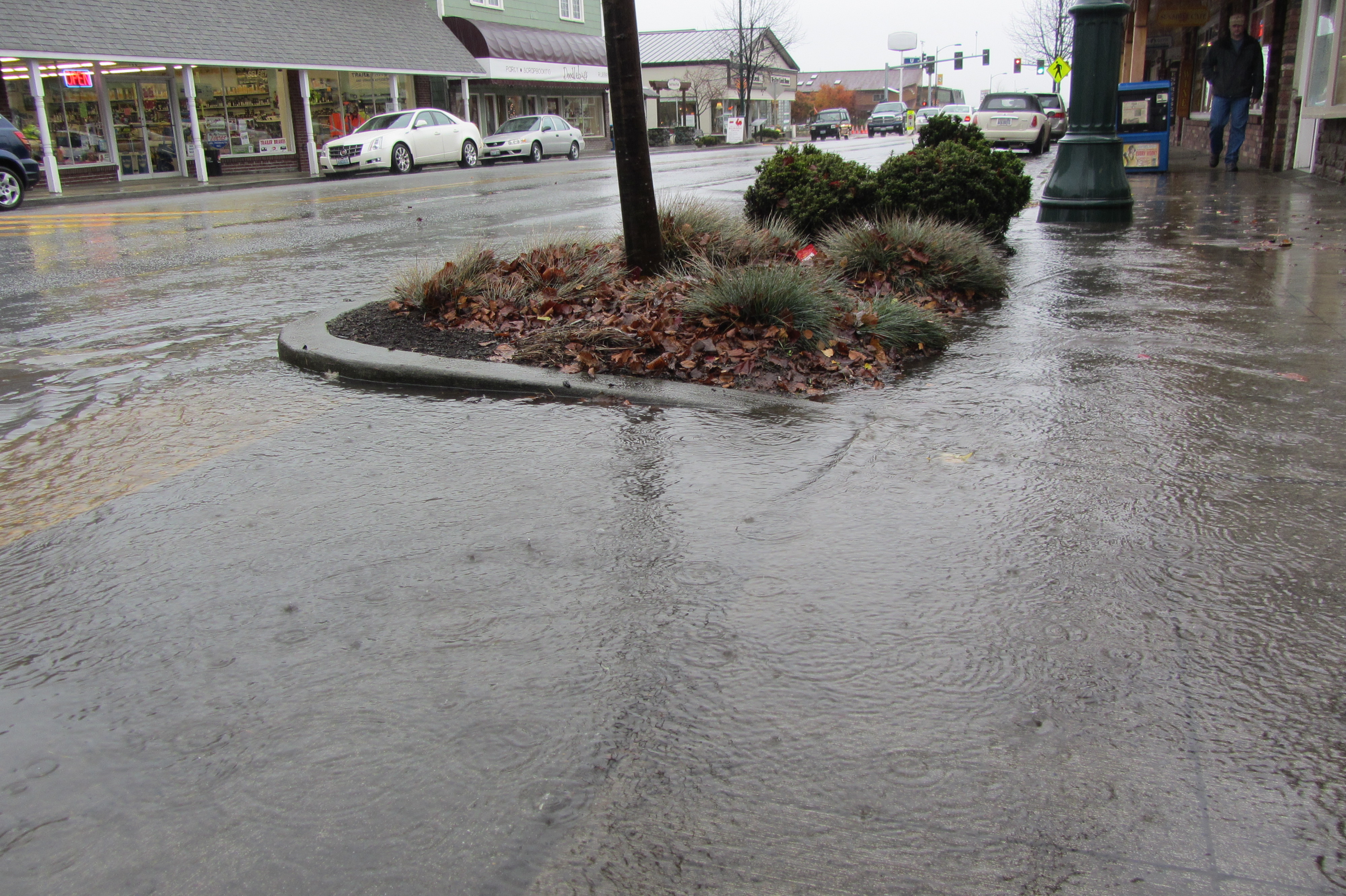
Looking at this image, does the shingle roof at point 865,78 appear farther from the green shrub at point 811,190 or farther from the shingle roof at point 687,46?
the green shrub at point 811,190

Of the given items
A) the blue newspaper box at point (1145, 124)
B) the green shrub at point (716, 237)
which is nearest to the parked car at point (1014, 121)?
the blue newspaper box at point (1145, 124)

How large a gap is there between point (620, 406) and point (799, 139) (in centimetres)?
6216

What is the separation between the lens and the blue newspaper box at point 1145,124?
17.8 m

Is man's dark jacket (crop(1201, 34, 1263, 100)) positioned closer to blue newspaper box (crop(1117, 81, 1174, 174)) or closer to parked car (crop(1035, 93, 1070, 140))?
blue newspaper box (crop(1117, 81, 1174, 174))

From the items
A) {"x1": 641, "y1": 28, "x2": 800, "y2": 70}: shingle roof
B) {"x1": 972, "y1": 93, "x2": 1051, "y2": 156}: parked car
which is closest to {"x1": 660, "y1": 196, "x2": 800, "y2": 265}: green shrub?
{"x1": 972, "y1": 93, "x2": 1051, "y2": 156}: parked car

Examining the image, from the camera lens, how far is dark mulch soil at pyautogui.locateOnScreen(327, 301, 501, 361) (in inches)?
214

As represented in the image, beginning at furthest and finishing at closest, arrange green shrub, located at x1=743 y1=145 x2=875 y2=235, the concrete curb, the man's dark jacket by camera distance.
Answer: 1. the man's dark jacket
2. green shrub, located at x1=743 y1=145 x2=875 y2=235
3. the concrete curb

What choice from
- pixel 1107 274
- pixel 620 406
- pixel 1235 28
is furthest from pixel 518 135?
pixel 620 406

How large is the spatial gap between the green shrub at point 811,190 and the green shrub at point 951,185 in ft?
0.59

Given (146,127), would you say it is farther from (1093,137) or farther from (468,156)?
(1093,137)

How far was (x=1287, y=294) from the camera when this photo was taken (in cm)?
678

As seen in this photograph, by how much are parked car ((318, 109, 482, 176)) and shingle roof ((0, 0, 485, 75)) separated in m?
3.47

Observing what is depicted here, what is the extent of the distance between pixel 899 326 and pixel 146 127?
30.7m

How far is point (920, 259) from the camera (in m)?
6.82
